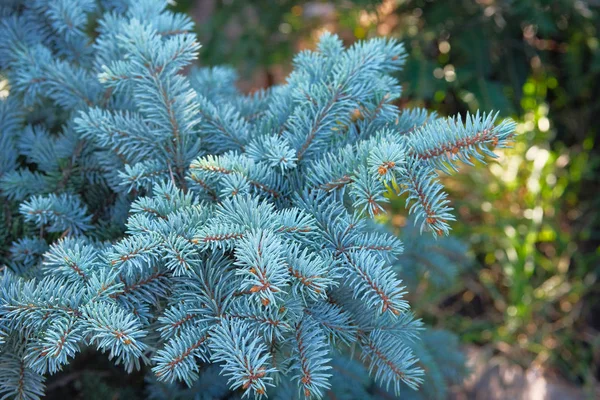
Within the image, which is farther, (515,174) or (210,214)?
(515,174)

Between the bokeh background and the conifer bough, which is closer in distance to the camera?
the conifer bough

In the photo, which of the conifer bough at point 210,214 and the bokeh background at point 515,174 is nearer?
the conifer bough at point 210,214

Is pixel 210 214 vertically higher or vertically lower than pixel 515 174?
higher

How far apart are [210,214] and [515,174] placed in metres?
1.48

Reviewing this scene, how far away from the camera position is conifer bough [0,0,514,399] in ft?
1.73

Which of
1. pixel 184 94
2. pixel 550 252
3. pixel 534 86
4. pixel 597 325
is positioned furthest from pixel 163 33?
pixel 597 325

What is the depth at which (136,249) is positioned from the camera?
0.53 meters

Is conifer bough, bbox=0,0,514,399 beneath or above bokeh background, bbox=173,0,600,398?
above

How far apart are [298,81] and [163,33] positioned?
21 cm

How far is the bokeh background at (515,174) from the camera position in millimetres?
1557

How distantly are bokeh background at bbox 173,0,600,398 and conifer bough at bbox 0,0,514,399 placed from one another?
0.88m

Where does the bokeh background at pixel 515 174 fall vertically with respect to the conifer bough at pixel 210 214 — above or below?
below

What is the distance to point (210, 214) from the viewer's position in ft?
1.95

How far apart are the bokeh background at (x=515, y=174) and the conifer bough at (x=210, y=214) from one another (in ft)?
2.88
